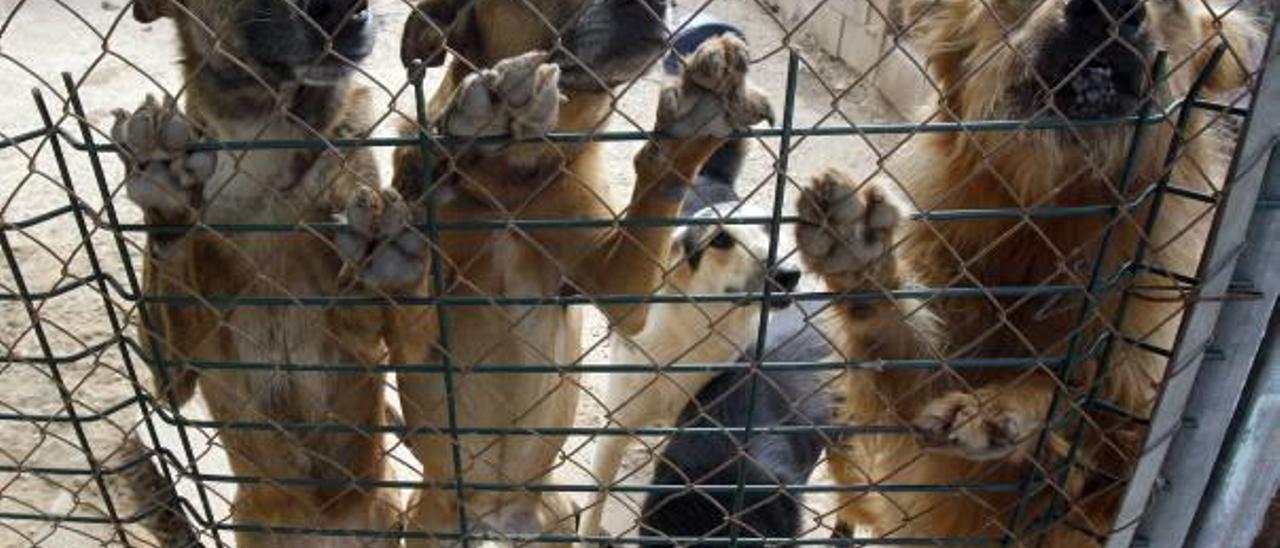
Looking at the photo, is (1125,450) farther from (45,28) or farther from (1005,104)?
(45,28)

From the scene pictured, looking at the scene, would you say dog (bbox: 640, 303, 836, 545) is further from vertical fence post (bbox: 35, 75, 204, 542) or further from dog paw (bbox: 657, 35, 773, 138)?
vertical fence post (bbox: 35, 75, 204, 542)

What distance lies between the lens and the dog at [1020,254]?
258 cm

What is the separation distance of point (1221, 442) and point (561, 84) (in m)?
1.86

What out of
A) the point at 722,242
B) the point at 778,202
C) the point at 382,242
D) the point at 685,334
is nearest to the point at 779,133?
the point at 778,202

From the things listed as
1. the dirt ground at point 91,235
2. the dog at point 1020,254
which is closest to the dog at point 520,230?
the dirt ground at point 91,235

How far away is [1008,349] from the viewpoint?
10.6ft

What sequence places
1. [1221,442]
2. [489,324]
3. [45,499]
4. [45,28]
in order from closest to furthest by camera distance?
[1221,442], [489,324], [45,499], [45,28]

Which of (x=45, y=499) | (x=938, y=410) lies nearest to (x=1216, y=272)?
(x=938, y=410)

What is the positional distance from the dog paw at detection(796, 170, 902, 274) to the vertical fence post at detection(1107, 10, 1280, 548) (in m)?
0.66

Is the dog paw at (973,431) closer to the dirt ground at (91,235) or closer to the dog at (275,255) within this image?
A: the dirt ground at (91,235)

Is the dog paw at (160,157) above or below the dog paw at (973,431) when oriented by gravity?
above

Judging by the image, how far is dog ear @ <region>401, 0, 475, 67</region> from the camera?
317cm

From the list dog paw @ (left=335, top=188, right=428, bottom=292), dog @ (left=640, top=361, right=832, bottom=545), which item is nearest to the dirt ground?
dog paw @ (left=335, top=188, right=428, bottom=292)

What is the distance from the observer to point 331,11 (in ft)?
9.29
